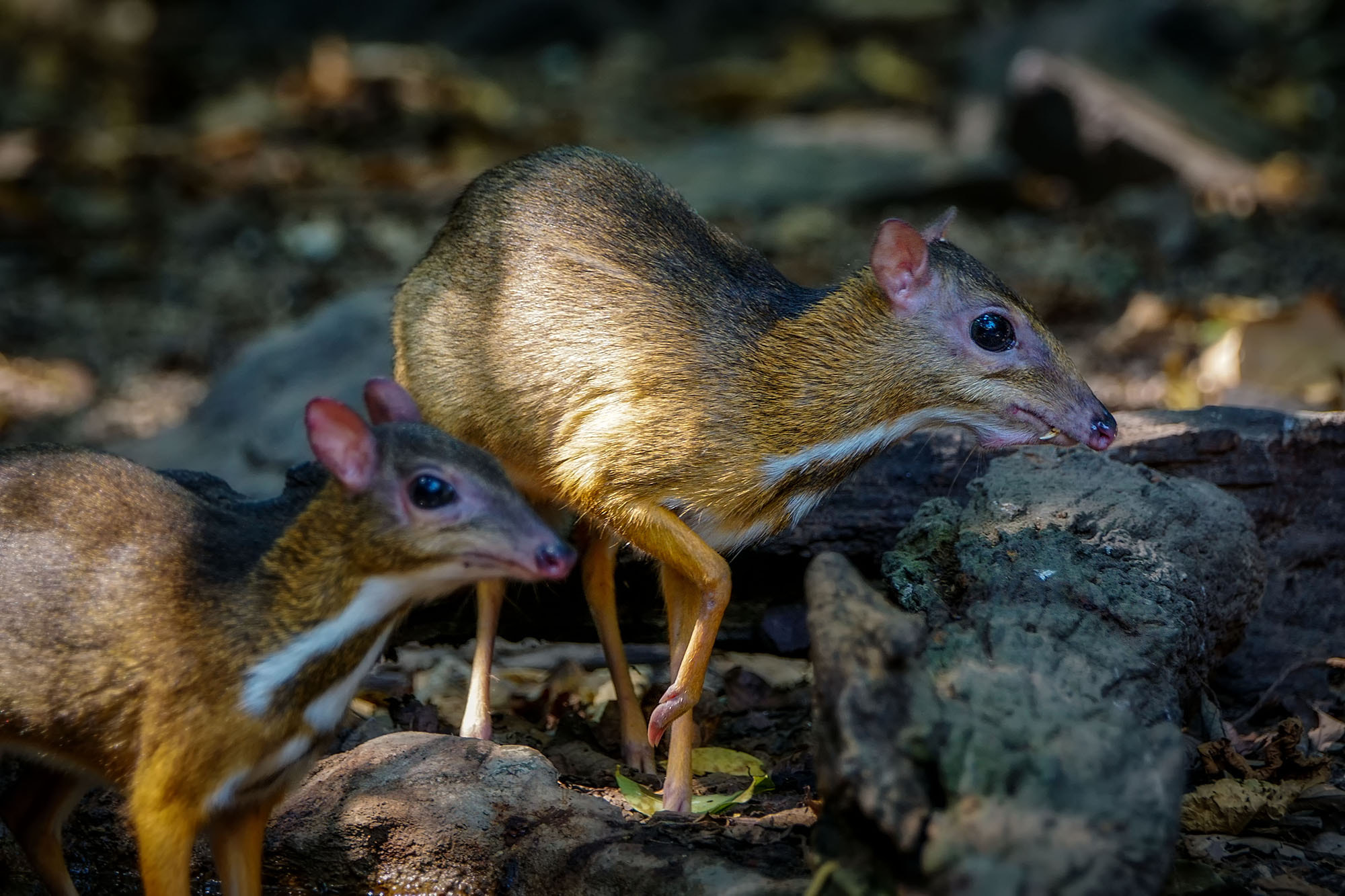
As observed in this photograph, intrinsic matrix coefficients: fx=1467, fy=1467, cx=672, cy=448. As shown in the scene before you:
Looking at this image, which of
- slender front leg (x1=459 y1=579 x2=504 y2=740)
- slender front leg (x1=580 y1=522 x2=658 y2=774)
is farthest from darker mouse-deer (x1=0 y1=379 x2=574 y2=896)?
slender front leg (x1=580 y1=522 x2=658 y2=774)

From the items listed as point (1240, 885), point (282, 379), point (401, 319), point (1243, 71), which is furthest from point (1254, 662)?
point (1243, 71)

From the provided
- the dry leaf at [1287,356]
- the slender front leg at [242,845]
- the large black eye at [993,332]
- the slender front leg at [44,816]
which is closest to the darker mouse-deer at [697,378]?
the large black eye at [993,332]

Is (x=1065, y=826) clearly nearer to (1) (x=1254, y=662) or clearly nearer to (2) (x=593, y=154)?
(1) (x=1254, y=662)

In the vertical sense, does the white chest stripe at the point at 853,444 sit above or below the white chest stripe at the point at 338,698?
above

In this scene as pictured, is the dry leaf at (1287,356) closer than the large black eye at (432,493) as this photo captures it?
No

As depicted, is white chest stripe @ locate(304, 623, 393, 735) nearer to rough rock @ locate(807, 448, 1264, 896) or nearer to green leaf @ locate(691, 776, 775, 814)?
green leaf @ locate(691, 776, 775, 814)

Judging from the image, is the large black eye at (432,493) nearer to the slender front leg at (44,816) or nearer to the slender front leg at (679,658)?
the slender front leg at (679,658)

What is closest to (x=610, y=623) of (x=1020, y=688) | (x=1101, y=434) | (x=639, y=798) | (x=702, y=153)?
(x=639, y=798)
